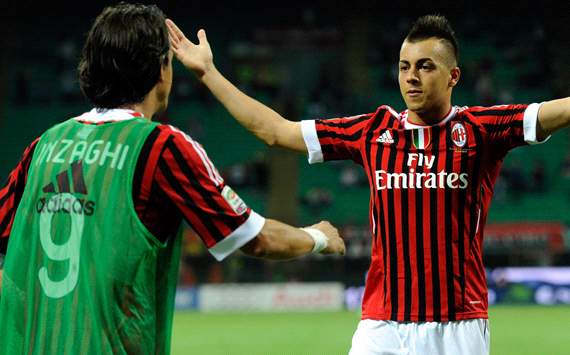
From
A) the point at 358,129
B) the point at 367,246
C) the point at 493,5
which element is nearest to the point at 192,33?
the point at 493,5

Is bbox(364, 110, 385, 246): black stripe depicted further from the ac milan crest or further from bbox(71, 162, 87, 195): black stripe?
bbox(71, 162, 87, 195): black stripe

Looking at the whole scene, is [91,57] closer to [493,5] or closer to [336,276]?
[336,276]

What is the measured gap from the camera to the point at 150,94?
114 inches

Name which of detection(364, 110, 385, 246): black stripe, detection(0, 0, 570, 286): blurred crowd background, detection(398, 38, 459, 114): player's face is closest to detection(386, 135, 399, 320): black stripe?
detection(364, 110, 385, 246): black stripe

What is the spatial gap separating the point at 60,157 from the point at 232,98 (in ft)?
5.81

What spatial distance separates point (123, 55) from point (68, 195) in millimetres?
444

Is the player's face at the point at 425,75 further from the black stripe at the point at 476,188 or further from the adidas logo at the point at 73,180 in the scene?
the adidas logo at the point at 73,180

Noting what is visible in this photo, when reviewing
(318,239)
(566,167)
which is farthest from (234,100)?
(566,167)

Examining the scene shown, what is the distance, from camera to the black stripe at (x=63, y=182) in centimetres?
277

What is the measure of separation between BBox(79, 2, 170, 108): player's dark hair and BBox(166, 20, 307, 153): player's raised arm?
1.23 metres

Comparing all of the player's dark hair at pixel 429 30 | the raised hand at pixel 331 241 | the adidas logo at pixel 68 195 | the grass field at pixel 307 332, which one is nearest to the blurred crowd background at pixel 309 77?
the grass field at pixel 307 332

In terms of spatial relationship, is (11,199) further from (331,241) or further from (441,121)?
(441,121)

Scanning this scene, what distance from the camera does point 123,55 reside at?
9.14ft

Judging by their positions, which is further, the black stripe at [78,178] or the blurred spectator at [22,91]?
the blurred spectator at [22,91]
